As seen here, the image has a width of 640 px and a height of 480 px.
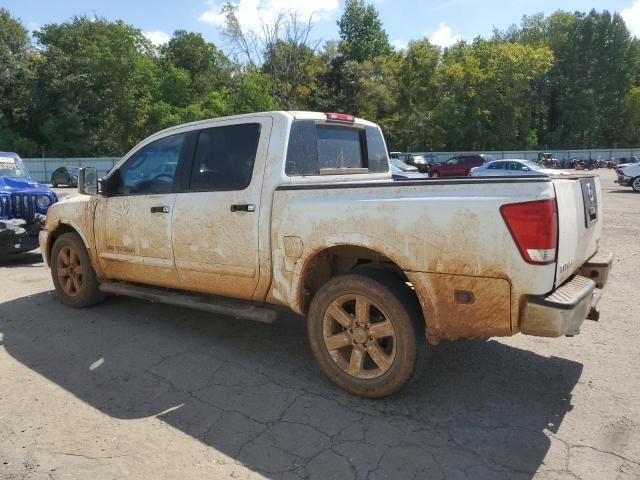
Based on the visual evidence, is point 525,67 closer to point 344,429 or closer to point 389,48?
point 389,48

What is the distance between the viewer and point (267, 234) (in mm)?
3908

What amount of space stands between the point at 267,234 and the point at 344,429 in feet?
4.95

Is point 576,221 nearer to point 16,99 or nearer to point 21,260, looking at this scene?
point 21,260

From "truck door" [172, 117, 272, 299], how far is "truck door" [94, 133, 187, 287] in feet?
0.62

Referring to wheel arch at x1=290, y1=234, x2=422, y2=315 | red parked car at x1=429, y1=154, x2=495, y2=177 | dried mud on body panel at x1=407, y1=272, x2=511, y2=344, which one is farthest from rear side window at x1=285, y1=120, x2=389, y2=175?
red parked car at x1=429, y1=154, x2=495, y2=177

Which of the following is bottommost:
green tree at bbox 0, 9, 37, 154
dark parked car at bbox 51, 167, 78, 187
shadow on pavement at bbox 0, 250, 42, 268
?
shadow on pavement at bbox 0, 250, 42, 268

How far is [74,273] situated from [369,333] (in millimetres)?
3784

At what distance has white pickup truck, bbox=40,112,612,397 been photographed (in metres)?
2.95

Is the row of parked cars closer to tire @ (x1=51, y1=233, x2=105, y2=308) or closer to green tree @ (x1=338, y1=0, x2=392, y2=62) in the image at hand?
tire @ (x1=51, y1=233, x2=105, y2=308)

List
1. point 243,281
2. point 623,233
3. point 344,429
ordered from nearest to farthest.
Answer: point 344,429 < point 243,281 < point 623,233

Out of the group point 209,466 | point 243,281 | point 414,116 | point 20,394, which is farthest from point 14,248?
point 414,116

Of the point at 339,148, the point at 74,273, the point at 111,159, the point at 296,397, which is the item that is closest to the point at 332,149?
the point at 339,148

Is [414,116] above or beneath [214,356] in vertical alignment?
above

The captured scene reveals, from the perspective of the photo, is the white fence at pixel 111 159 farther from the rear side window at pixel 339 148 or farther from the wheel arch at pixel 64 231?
the rear side window at pixel 339 148
